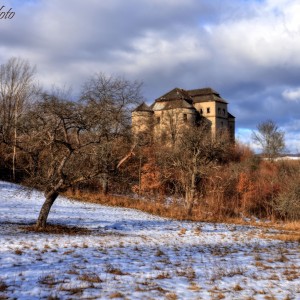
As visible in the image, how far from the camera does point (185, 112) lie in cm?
7425

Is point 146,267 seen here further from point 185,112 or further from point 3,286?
point 185,112

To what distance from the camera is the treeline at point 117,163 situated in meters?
17.9

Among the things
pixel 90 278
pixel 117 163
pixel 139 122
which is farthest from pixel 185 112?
pixel 90 278

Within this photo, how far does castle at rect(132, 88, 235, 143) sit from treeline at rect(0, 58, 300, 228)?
10638mm

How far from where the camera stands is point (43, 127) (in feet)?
57.0

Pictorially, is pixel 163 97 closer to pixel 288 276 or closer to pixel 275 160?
pixel 275 160

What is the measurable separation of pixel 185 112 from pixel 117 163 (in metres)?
52.9

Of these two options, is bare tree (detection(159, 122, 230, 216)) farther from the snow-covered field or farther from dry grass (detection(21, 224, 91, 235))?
dry grass (detection(21, 224, 91, 235))

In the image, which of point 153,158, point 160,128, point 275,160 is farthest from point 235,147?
point 153,158

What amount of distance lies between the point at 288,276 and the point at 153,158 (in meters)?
41.0

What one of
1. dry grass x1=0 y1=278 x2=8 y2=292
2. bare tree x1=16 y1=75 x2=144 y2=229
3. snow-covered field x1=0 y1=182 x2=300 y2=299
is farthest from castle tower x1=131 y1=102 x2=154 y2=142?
dry grass x1=0 y1=278 x2=8 y2=292

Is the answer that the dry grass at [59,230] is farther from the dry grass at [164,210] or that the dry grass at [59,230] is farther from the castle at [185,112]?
the castle at [185,112]

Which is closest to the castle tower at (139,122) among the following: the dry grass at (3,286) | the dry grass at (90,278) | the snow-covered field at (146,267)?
the snow-covered field at (146,267)

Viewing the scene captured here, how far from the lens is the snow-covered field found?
782 centimetres
